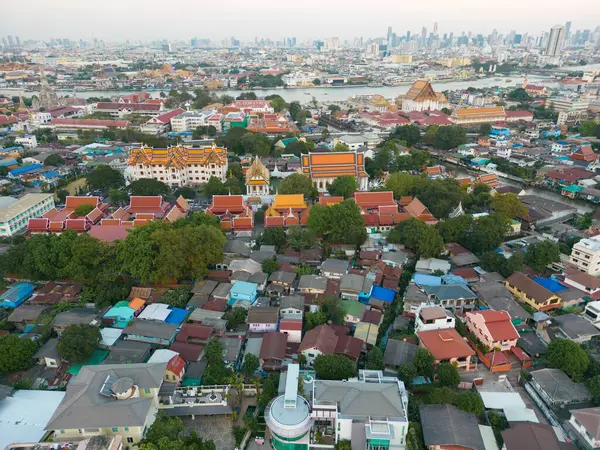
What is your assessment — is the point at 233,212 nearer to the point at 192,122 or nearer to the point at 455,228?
the point at 455,228

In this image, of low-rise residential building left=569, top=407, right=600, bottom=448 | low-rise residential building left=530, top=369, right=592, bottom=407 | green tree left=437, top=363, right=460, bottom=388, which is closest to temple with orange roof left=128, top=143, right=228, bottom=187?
green tree left=437, top=363, right=460, bottom=388

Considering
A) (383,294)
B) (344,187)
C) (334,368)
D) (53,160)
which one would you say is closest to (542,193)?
(344,187)

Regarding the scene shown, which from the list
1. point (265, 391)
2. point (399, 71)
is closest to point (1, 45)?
point (399, 71)

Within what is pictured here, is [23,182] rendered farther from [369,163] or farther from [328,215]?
[369,163]

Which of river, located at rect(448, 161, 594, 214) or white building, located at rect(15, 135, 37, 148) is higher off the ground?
white building, located at rect(15, 135, 37, 148)

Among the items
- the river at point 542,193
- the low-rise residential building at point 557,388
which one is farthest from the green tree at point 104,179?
the low-rise residential building at point 557,388

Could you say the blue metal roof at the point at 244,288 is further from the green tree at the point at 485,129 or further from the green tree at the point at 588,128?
the green tree at the point at 588,128

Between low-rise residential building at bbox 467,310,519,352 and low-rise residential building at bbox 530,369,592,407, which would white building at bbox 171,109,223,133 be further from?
low-rise residential building at bbox 530,369,592,407
